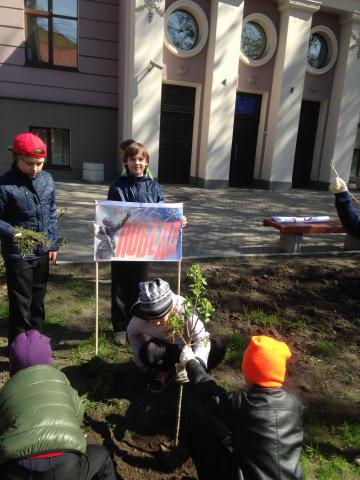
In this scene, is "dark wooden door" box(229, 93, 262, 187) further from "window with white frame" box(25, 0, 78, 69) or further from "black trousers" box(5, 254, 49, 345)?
"black trousers" box(5, 254, 49, 345)

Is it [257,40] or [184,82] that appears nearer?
[184,82]

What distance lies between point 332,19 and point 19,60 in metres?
10.9

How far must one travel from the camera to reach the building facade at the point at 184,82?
41.2ft

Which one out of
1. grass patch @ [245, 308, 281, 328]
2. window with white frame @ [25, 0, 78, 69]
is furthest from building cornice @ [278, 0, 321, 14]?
grass patch @ [245, 308, 281, 328]

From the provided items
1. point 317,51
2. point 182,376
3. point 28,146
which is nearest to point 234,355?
point 182,376

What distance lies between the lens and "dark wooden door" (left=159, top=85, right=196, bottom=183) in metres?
13.7

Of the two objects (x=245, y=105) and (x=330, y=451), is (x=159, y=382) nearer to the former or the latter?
(x=330, y=451)

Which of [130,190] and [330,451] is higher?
[130,190]

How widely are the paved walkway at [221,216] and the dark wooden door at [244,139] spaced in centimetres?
130

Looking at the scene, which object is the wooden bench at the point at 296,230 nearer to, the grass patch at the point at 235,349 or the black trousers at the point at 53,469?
the grass patch at the point at 235,349

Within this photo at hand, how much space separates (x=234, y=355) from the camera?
3631mm

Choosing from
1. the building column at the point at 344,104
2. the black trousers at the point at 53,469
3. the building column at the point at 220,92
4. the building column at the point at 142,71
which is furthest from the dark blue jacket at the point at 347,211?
the building column at the point at 344,104

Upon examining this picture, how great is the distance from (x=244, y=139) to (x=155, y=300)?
13227 mm

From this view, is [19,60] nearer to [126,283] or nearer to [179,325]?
[126,283]
